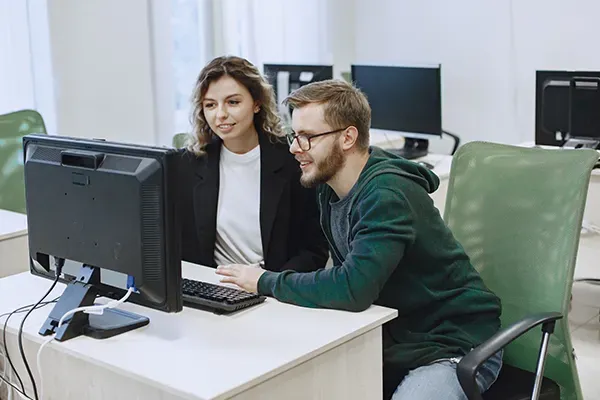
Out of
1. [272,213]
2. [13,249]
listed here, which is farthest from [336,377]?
[13,249]

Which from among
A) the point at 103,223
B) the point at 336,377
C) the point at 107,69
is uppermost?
the point at 107,69

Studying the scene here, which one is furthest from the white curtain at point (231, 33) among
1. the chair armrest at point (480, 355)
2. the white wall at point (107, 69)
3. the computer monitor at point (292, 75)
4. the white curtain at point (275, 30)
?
the chair armrest at point (480, 355)

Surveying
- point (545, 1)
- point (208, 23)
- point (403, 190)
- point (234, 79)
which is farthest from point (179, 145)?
point (545, 1)

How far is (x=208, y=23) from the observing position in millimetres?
4973

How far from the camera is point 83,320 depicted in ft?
5.84

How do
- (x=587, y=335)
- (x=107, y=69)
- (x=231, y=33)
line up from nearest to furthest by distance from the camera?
(x=587, y=335) → (x=107, y=69) → (x=231, y=33)

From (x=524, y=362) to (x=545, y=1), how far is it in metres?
3.56

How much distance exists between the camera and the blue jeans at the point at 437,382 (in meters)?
1.80

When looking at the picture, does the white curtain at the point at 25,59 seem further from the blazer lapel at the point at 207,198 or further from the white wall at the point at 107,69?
the blazer lapel at the point at 207,198

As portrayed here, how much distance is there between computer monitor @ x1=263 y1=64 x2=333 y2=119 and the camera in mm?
4293

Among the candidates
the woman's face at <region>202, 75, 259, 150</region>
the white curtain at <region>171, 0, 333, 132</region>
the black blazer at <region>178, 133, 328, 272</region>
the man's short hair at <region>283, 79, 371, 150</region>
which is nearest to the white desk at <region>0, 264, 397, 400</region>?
the man's short hair at <region>283, 79, 371, 150</region>

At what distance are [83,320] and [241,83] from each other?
94 cm

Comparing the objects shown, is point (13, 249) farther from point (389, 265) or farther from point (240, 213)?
point (389, 265)

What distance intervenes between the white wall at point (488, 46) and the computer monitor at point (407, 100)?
1.31 m
